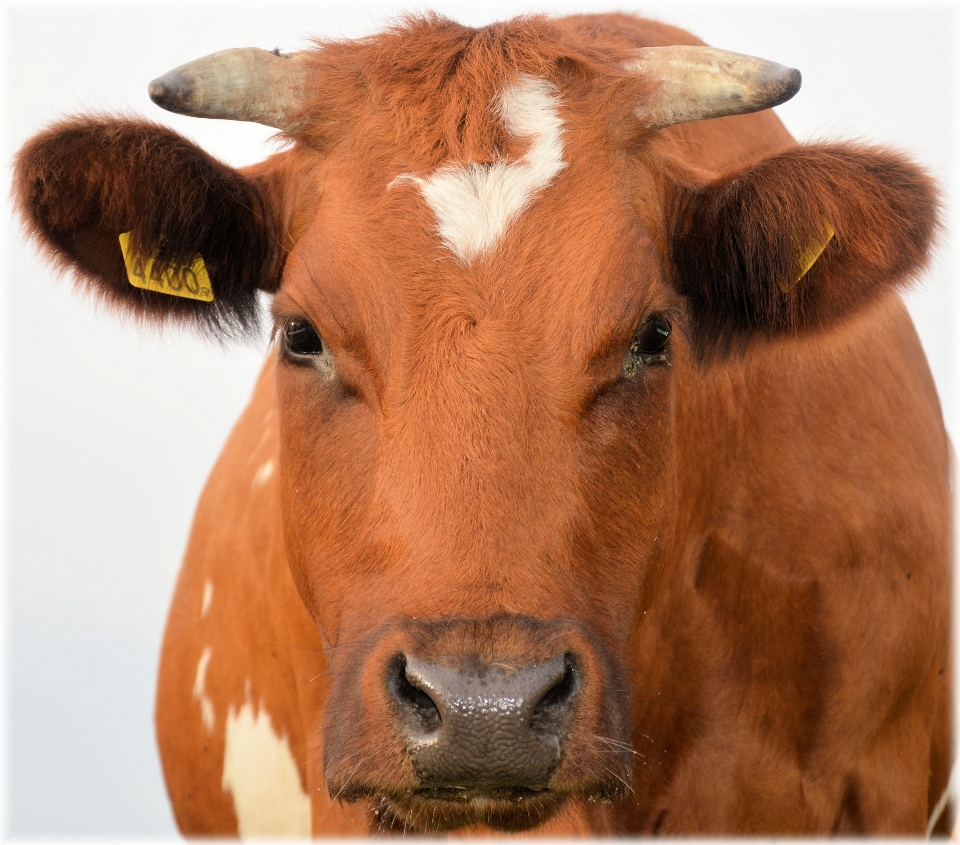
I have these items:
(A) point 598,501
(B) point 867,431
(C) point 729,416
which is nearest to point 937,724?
(B) point 867,431

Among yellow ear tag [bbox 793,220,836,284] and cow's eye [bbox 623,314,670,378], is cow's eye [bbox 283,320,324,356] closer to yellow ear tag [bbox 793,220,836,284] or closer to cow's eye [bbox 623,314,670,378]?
cow's eye [bbox 623,314,670,378]

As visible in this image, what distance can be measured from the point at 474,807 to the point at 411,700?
33cm

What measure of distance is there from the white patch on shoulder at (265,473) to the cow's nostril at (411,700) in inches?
115

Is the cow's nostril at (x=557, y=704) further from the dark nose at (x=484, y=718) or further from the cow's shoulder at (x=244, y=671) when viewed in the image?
the cow's shoulder at (x=244, y=671)

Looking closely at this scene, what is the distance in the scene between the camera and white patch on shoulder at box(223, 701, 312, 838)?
5.96m

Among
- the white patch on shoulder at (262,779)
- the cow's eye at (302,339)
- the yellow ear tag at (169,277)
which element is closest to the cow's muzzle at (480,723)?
the cow's eye at (302,339)

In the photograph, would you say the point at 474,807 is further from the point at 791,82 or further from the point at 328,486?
the point at 791,82

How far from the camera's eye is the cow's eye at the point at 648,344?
3950mm

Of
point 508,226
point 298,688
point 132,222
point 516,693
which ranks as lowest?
point 298,688

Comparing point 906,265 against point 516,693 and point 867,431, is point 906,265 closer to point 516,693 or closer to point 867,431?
point 867,431

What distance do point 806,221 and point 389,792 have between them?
2.23 metres

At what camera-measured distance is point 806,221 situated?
4293mm

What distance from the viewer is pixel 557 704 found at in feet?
10.6

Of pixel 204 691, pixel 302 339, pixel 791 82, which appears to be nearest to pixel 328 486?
pixel 302 339
